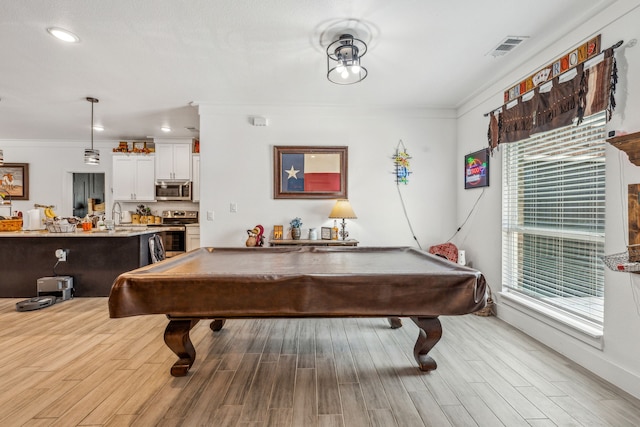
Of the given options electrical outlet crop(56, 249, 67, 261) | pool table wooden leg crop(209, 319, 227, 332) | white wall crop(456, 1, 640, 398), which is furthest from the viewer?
electrical outlet crop(56, 249, 67, 261)

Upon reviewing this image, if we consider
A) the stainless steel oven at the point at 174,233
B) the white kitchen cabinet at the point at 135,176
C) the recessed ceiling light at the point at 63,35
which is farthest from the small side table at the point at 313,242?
the white kitchen cabinet at the point at 135,176

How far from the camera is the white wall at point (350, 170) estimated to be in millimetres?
4328

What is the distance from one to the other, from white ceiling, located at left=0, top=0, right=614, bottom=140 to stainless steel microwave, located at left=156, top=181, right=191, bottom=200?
1.95 metres

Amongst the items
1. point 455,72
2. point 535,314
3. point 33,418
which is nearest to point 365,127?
point 455,72

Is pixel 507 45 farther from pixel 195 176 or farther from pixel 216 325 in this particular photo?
pixel 195 176

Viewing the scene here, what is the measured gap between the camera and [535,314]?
284 centimetres

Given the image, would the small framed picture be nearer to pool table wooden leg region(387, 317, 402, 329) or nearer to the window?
pool table wooden leg region(387, 317, 402, 329)

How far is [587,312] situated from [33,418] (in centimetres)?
374

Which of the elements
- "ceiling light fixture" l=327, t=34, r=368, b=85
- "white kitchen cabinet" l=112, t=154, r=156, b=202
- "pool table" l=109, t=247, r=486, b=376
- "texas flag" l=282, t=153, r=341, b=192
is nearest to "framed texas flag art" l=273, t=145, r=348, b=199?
"texas flag" l=282, t=153, r=341, b=192

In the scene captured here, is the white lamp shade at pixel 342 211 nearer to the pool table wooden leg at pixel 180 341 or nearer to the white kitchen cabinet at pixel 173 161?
the pool table wooden leg at pixel 180 341

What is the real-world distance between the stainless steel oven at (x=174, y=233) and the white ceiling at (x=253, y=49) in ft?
7.58

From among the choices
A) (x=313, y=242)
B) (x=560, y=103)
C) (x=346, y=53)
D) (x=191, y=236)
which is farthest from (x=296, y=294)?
(x=191, y=236)

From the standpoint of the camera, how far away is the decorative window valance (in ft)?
7.06

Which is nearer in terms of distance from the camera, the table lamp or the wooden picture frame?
the table lamp
